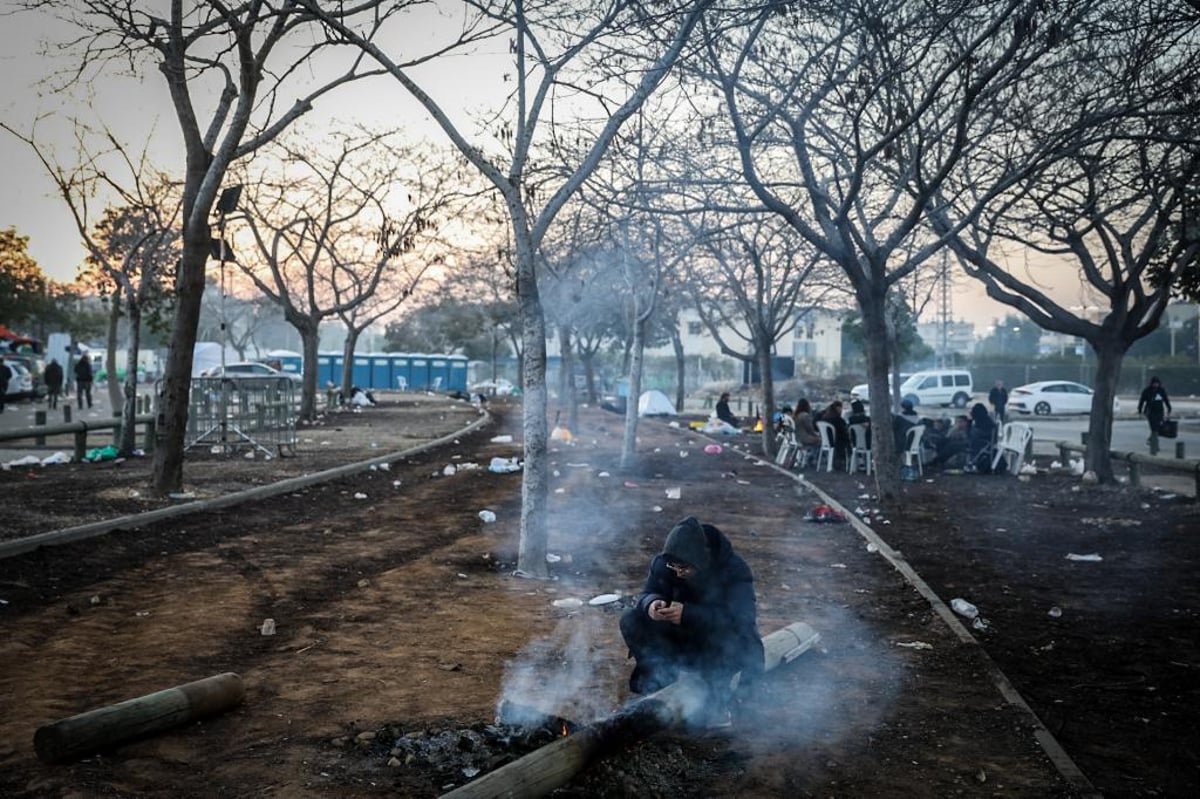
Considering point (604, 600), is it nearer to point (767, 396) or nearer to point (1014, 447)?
point (1014, 447)

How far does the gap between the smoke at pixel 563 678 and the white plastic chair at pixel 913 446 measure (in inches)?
459

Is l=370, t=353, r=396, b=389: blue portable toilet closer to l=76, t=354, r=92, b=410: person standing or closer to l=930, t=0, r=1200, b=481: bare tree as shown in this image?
l=76, t=354, r=92, b=410: person standing

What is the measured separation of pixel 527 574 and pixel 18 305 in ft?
141

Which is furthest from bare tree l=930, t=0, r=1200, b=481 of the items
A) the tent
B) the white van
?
the white van

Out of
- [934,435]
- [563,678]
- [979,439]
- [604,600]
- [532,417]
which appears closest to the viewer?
[563,678]

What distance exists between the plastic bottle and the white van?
4013cm

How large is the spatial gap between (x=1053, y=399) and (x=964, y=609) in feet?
123

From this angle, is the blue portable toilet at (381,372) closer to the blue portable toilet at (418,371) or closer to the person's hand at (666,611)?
the blue portable toilet at (418,371)

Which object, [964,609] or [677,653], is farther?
[964,609]

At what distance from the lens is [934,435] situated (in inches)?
747

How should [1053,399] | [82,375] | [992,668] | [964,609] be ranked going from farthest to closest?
1. [1053,399]
2. [82,375]
3. [964,609]
4. [992,668]

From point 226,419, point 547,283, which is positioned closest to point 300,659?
point 226,419

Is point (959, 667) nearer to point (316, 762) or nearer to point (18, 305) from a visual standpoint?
point (316, 762)

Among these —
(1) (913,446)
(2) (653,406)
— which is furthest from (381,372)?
(1) (913,446)
